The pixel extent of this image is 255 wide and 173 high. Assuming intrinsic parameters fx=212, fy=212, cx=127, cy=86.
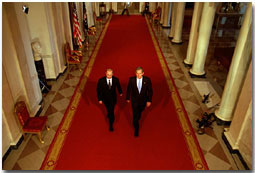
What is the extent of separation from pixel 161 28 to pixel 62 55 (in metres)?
8.85

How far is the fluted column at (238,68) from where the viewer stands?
4066mm

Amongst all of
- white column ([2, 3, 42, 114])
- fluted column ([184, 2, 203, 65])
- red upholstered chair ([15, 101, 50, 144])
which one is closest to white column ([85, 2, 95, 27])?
fluted column ([184, 2, 203, 65])

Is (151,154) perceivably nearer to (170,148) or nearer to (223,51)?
(170,148)

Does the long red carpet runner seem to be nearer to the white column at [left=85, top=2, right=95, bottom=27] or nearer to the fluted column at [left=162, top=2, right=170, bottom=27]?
the white column at [left=85, top=2, right=95, bottom=27]

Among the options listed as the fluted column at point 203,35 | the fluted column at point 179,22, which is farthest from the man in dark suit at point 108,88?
the fluted column at point 179,22

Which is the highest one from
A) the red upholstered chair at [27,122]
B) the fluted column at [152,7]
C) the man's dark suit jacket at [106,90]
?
the fluted column at [152,7]

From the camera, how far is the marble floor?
4.15 meters

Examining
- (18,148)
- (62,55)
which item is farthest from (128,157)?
(62,55)

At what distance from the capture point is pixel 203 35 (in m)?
6.82

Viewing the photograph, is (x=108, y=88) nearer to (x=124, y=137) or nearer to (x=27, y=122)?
(x=124, y=137)

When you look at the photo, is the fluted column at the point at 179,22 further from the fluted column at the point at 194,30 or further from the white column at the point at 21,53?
the white column at the point at 21,53

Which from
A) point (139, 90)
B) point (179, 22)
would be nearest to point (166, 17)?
point (179, 22)

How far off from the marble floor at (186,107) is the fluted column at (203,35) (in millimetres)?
369

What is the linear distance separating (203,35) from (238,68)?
2761 millimetres
